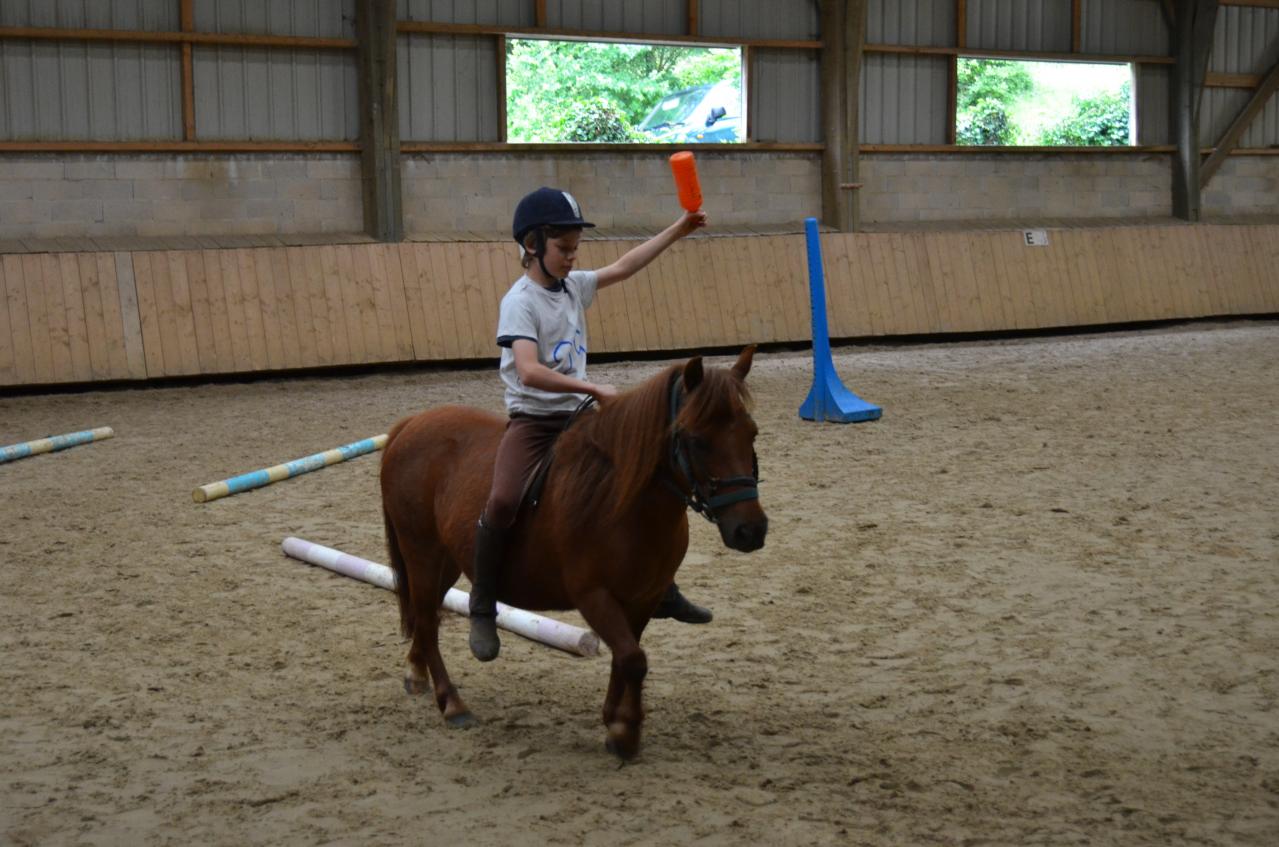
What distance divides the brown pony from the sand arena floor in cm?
37

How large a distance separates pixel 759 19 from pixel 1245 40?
799 centimetres

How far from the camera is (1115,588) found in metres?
5.29

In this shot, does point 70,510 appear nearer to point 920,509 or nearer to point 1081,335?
point 920,509

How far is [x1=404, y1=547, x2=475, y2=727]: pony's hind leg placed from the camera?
399 centimetres

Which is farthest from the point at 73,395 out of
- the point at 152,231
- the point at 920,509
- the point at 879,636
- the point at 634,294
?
the point at 879,636

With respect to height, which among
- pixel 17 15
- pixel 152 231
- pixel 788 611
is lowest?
pixel 788 611

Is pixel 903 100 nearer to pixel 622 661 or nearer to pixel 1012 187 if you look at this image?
pixel 1012 187

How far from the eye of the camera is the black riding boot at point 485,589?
12.4 ft

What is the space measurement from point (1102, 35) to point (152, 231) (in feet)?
42.3

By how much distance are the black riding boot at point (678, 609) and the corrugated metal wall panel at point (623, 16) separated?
12.1m

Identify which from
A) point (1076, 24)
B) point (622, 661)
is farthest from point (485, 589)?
point (1076, 24)

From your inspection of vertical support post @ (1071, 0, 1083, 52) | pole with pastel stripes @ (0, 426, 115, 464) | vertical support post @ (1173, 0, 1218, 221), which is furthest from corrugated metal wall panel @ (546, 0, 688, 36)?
pole with pastel stripes @ (0, 426, 115, 464)

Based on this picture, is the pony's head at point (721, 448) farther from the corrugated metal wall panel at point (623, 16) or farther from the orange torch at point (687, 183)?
the corrugated metal wall panel at point (623, 16)

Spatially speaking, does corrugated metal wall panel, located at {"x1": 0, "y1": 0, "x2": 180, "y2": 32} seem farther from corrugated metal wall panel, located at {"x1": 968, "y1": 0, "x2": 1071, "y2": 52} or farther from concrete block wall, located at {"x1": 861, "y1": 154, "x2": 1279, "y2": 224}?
corrugated metal wall panel, located at {"x1": 968, "y1": 0, "x2": 1071, "y2": 52}
